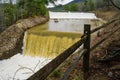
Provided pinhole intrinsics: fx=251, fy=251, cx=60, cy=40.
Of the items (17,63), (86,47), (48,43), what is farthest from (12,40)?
(86,47)

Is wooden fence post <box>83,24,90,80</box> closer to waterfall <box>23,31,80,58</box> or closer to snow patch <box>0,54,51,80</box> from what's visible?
snow patch <box>0,54,51,80</box>

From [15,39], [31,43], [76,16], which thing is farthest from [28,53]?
[76,16]

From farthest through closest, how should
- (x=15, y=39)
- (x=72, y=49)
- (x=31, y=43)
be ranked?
(x=15, y=39) → (x=31, y=43) → (x=72, y=49)

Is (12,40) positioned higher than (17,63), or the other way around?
(12,40)

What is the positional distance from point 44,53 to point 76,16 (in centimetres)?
1467

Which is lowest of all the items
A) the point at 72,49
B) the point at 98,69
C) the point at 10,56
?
the point at 10,56

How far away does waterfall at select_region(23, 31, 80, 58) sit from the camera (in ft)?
42.5

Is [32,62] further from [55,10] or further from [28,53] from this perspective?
[55,10]

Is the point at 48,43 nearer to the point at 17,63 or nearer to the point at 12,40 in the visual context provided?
the point at 17,63

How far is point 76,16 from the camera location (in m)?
27.0

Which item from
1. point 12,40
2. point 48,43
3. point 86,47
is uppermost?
point 86,47

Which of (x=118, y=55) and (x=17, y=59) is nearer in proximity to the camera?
(x=118, y=55)

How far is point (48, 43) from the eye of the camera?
13.5m

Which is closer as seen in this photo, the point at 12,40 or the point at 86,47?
the point at 86,47
